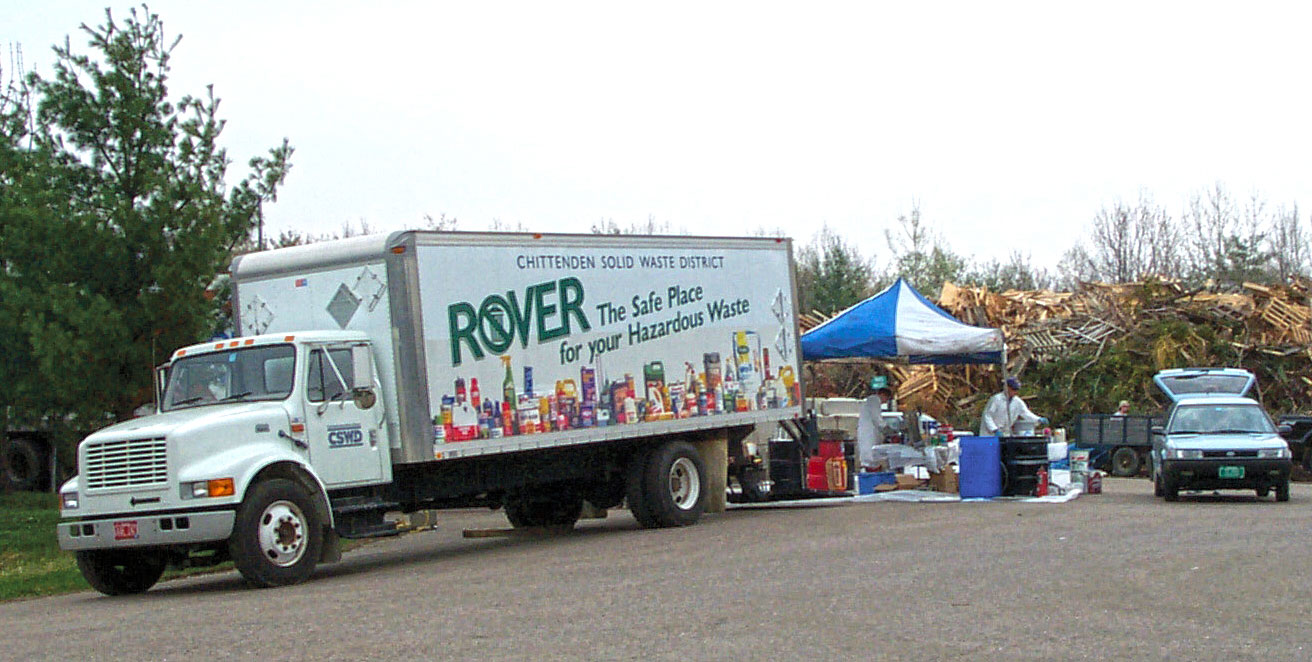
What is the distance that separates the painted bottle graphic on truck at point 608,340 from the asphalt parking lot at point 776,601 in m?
1.57

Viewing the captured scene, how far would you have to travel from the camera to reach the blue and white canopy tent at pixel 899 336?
22.6 metres

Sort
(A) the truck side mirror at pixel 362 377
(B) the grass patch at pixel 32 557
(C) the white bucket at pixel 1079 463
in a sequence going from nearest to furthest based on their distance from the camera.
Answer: (A) the truck side mirror at pixel 362 377 → (B) the grass patch at pixel 32 557 → (C) the white bucket at pixel 1079 463

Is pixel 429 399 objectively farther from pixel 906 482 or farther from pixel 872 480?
pixel 906 482

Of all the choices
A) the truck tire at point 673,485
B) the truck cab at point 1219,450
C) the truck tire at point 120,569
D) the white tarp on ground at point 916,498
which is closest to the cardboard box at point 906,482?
the white tarp on ground at point 916,498

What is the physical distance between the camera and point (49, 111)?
20656mm

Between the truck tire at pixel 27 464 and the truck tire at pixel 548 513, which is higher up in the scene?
the truck tire at pixel 27 464

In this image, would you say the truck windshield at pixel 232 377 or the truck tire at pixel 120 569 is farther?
the truck windshield at pixel 232 377

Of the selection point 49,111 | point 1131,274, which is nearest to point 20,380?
point 49,111

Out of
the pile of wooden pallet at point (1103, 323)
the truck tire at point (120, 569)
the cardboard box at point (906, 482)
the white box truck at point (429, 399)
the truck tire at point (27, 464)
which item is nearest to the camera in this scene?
the white box truck at point (429, 399)

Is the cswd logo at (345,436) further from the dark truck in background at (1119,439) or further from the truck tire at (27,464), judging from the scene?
the truck tire at (27,464)

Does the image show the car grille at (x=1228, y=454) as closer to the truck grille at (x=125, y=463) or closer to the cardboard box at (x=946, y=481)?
the cardboard box at (x=946, y=481)

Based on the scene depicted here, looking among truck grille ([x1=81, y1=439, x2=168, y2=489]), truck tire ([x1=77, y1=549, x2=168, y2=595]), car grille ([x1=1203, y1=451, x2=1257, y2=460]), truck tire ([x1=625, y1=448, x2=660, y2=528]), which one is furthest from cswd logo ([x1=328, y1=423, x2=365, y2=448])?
car grille ([x1=1203, y1=451, x2=1257, y2=460])

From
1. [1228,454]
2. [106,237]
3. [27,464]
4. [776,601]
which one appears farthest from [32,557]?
[27,464]

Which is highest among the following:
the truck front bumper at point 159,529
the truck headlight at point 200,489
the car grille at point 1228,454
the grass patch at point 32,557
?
the truck headlight at point 200,489
